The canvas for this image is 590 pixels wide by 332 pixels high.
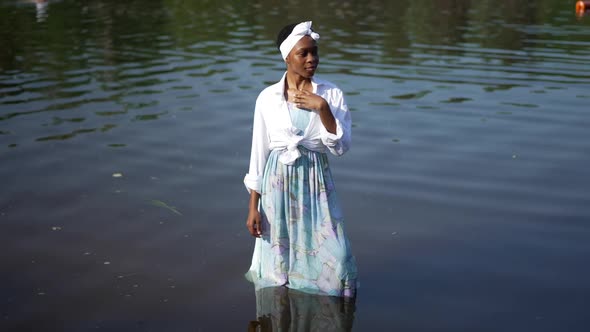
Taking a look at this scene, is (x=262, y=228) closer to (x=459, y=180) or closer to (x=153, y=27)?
(x=459, y=180)

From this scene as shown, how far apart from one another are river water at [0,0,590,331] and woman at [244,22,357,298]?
12.6 inches

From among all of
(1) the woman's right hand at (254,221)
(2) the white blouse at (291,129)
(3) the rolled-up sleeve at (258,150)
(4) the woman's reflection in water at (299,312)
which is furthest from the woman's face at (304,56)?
(4) the woman's reflection in water at (299,312)

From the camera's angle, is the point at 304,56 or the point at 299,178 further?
the point at 299,178

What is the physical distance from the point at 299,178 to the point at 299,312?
0.94m

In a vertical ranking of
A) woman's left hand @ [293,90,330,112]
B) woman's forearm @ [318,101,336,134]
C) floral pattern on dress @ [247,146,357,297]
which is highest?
woman's left hand @ [293,90,330,112]

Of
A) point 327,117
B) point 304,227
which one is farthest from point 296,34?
point 304,227

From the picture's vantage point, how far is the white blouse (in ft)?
16.0

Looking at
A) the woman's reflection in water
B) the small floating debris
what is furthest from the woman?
the small floating debris

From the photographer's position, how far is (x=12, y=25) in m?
21.6

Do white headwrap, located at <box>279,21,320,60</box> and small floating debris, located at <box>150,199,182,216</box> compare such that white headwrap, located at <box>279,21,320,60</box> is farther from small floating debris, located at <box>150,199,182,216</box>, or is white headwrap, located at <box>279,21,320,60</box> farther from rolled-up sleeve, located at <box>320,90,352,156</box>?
small floating debris, located at <box>150,199,182,216</box>

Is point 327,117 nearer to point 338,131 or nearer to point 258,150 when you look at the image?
point 338,131

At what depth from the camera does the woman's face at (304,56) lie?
477 centimetres

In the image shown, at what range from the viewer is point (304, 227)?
16.9 feet

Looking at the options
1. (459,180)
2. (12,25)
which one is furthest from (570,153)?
(12,25)
